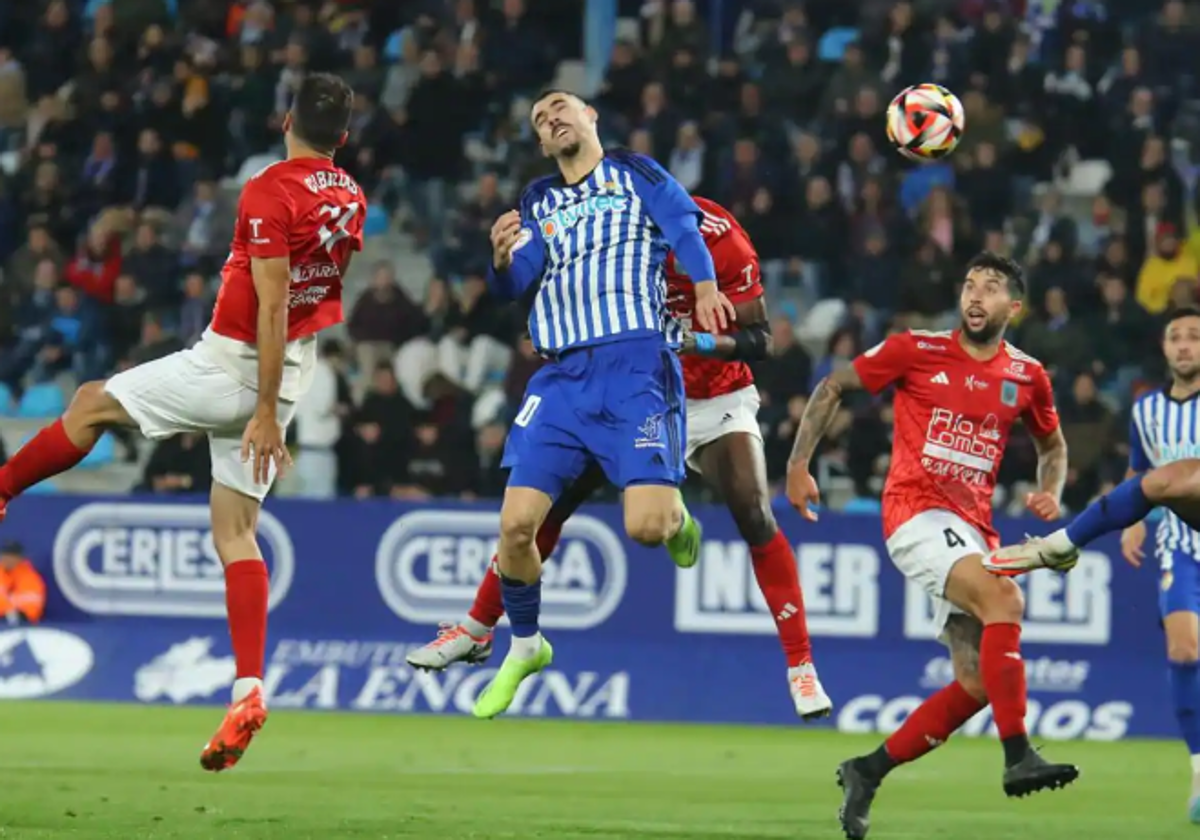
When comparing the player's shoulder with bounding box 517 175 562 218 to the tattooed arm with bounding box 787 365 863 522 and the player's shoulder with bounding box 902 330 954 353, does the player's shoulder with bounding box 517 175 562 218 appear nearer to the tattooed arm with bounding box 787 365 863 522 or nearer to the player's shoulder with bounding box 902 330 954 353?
the tattooed arm with bounding box 787 365 863 522

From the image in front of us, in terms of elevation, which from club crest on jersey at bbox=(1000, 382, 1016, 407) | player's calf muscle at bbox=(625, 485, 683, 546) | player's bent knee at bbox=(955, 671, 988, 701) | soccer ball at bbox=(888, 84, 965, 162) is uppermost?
soccer ball at bbox=(888, 84, 965, 162)

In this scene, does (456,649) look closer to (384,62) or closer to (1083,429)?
(1083,429)

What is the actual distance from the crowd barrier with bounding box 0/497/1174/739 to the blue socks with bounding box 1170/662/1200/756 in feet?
13.0

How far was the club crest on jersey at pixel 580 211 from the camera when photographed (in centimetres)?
924

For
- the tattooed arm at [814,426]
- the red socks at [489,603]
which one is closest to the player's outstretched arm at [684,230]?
the tattooed arm at [814,426]

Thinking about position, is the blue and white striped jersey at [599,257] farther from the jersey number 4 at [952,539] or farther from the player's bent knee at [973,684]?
the player's bent knee at [973,684]

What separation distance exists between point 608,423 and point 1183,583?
3797 millimetres

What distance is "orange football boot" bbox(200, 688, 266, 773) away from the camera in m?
8.44

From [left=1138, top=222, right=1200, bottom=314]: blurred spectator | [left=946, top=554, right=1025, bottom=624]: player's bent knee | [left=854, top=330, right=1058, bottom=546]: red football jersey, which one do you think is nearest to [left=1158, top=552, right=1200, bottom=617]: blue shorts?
[left=854, top=330, right=1058, bottom=546]: red football jersey

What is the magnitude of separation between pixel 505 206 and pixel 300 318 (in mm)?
10113

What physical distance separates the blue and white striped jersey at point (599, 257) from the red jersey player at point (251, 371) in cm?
76

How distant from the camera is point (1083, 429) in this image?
16594 mm

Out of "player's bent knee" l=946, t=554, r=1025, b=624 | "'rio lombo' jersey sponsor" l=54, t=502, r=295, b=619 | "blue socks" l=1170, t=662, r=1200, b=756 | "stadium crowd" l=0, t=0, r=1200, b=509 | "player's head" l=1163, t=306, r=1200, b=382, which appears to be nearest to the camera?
"player's bent knee" l=946, t=554, r=1025, b=624

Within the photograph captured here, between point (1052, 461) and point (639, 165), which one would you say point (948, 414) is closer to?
point (1052, 461)
